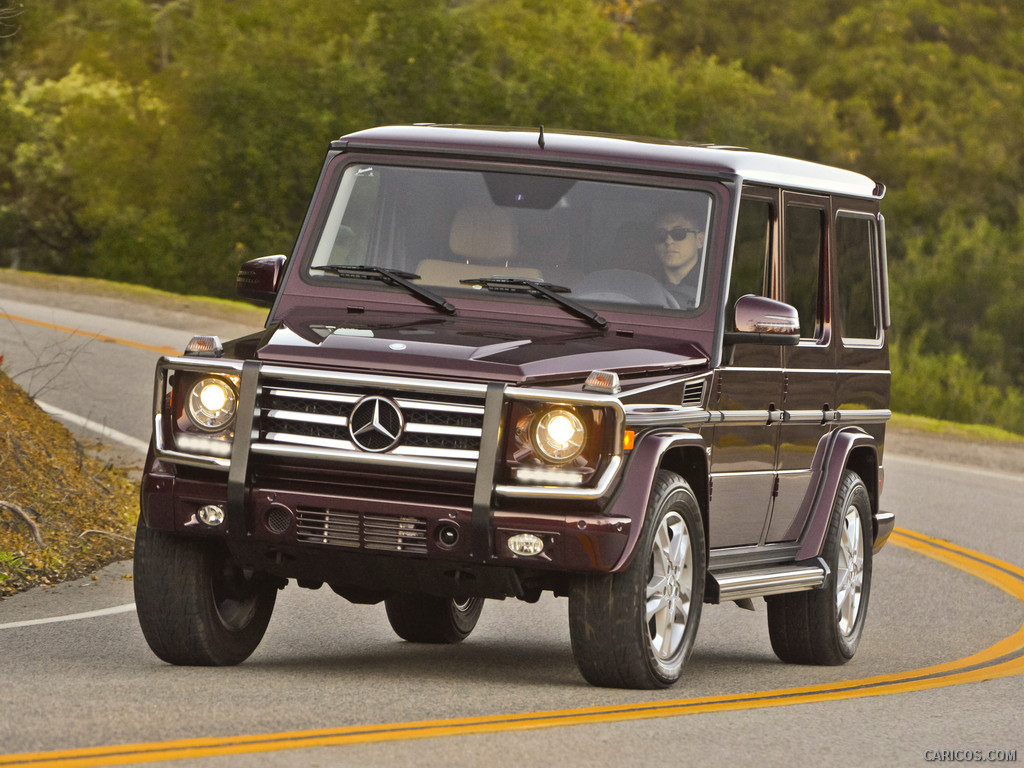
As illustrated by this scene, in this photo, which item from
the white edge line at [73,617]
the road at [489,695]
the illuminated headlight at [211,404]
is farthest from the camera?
the white edge line at [73,617]

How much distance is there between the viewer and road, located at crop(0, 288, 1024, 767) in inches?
237

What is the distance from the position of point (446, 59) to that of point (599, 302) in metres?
43.7

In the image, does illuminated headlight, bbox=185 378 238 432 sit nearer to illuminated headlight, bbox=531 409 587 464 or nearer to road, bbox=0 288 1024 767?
road, bbox=0 288 1024 767

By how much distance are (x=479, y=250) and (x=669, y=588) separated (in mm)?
1811

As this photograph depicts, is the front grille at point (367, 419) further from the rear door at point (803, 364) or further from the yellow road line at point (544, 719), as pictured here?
the rear door at point (803, 364)

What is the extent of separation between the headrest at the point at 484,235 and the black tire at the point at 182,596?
176 centimetres

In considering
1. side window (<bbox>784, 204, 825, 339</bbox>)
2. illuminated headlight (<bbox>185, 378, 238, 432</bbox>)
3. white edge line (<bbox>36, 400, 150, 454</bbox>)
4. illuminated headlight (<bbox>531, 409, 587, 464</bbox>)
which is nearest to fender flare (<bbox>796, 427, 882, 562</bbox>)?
side window (<bbox>784, 204, 825, 339</bbox>)

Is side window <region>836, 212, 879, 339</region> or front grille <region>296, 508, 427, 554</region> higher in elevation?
side window <region>836, 212, 879, 339</region>

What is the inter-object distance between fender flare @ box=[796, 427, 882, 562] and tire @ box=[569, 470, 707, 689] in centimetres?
157

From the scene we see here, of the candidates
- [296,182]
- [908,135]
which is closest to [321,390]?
[296,182]

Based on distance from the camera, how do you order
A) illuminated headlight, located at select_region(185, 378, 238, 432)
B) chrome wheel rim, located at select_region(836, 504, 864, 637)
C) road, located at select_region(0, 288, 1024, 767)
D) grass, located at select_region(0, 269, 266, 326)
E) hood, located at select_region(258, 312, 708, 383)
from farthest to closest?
1. grass, located at select_region(0, 269, 266, 326)
2. chrome wheel rim, located at select_region(836, 504, 864, 637)
3. illuminated headlight, located at select_region(185, 378, 238, 432)
4. hood, located at select_region(258, 312, 708, 383)
5. road, located at select_region(0, 288, 1024, 767)

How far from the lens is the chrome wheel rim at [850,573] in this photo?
949cm

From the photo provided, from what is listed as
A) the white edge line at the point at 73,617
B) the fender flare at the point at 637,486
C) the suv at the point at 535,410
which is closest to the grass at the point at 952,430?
the suv at the point at 535,410

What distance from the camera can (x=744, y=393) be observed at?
8.28 meters
